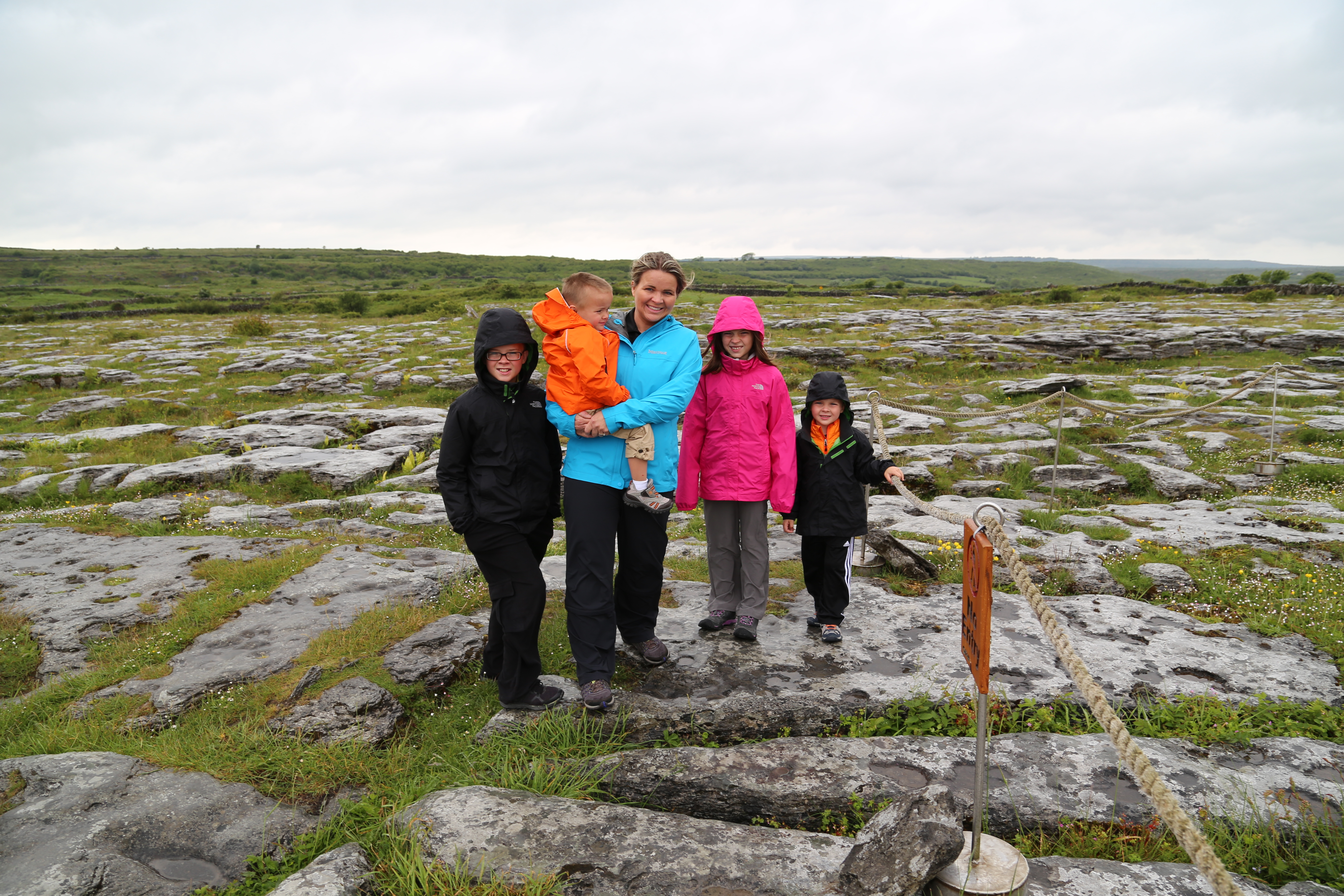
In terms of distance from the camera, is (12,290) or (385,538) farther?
(12,290)

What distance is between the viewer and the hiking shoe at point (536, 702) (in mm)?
4277

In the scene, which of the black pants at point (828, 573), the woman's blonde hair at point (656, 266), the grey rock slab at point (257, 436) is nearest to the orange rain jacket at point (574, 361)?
the woman's blonde hair at point (656, 266)

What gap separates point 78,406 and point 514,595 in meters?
17.7

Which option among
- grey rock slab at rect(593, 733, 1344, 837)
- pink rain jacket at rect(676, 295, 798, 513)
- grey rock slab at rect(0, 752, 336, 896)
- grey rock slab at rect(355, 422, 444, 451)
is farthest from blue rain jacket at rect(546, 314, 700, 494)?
grey rock slab at rect(355, 422, 444, 451)

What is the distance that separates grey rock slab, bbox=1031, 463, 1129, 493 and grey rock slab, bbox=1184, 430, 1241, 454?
2.96 metres

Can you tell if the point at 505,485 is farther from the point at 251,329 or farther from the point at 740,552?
the point at 251,329

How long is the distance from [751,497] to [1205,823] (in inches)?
116

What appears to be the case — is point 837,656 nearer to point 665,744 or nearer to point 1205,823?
point 665,744

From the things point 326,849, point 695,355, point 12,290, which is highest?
point 12,290

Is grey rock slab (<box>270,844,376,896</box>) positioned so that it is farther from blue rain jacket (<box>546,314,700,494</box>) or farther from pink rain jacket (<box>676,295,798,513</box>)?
pink rain jacket (<box>676,295,798,513</box>)

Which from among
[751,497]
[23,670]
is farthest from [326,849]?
[23,670]

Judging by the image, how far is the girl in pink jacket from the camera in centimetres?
486

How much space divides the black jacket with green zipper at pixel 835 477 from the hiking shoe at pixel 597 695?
1.86m

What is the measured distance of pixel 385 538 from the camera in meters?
8.28
